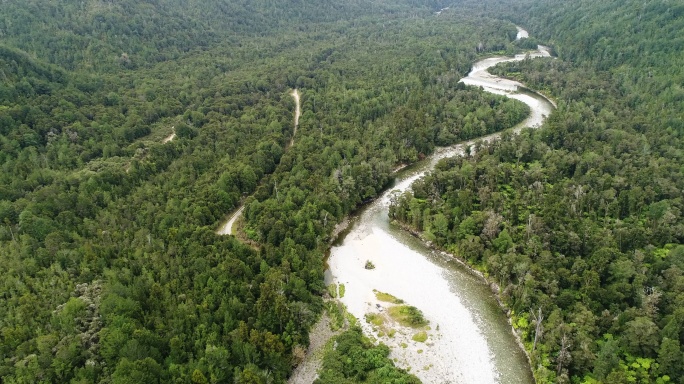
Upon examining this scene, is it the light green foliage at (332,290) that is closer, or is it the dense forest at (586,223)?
the dense forest at (586,223)

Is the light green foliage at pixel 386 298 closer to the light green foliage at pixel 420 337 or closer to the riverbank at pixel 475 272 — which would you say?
the light green foliage at pixel 420 337

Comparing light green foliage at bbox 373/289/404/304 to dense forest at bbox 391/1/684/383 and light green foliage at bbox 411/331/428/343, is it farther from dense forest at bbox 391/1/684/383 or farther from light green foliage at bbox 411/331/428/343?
dense forest at bbox 391/1/684/383

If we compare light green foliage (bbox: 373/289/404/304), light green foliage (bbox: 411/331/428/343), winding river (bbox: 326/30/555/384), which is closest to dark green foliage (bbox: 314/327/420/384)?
winding river (bbox: 326/30/555/384)

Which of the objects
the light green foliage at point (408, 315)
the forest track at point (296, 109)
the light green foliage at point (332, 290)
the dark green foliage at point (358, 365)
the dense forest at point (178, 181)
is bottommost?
the light green foliage at point (332, 290)

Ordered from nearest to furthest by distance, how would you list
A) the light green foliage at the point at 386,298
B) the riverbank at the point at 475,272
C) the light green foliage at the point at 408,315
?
the riverbank at the point at 475,272
the light green foliage at the point at 408,315
the light green foliage at the point at 386,298

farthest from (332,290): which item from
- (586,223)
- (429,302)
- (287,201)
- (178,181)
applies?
(586,223)

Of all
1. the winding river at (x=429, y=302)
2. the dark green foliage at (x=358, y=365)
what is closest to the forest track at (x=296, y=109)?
the winding river at (x=429, y=302)

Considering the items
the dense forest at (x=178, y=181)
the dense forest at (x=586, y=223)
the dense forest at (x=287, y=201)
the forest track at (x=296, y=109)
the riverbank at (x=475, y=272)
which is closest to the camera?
the dense forest at (x=586, y=223)
